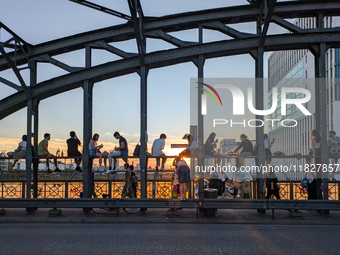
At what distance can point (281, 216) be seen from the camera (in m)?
11.3

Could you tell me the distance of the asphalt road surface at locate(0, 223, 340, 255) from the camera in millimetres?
6754

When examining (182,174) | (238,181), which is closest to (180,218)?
(182,174)

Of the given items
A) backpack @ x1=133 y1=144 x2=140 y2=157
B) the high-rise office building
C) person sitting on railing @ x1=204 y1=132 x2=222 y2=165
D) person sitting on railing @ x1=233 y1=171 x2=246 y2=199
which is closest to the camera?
person sitting on railing @ x1=204 y1=132 x2=222 y2=165

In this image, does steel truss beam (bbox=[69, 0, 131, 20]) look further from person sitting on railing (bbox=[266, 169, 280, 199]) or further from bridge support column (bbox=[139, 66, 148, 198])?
person sitting on railing (bbox=[266, 169, 280, 199])

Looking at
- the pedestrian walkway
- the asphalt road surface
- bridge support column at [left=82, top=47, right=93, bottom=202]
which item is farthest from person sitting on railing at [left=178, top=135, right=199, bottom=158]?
bridge support column at [left=82, top=47, right=93, bottom=202]

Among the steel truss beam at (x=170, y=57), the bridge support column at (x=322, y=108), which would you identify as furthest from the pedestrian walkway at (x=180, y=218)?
the steel truss beam at (x=170, y=57)

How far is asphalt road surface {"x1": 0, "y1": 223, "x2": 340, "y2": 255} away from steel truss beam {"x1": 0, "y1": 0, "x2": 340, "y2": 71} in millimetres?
6684

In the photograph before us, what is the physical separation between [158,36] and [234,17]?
2.83 meters

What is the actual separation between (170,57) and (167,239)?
6.78 m

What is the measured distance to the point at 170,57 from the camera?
12.4 metres

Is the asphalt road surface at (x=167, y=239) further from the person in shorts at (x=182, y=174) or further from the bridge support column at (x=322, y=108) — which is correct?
the bridge support column at (x=322, y=108)

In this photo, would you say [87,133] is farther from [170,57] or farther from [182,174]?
[170,57]

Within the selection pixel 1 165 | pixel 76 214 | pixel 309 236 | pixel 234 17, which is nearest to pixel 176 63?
pixel 234 17

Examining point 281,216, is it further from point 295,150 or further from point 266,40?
point 295,150
